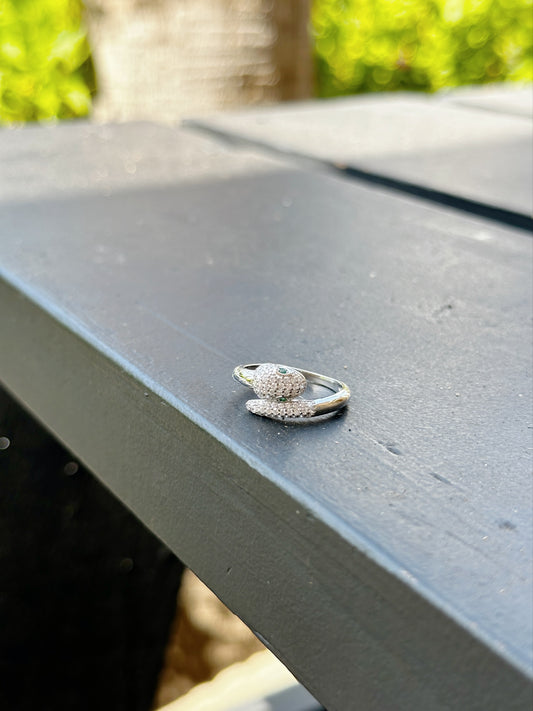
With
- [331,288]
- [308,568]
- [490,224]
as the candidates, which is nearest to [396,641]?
[308,568]

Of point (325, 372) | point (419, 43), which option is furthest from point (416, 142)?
point (419, 43)

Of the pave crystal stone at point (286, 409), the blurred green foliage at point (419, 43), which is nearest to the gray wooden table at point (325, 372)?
the pave crystal stone at point (286, 409)

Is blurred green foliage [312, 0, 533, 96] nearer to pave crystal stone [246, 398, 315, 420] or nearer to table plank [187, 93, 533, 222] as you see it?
table plank [187, 93, 533, 222]

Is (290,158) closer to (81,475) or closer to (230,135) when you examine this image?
(230,135)

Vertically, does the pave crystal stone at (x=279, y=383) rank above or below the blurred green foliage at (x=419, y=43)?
below

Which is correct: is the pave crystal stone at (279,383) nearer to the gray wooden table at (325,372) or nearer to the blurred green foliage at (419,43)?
the gray wooden table at (325,372)
